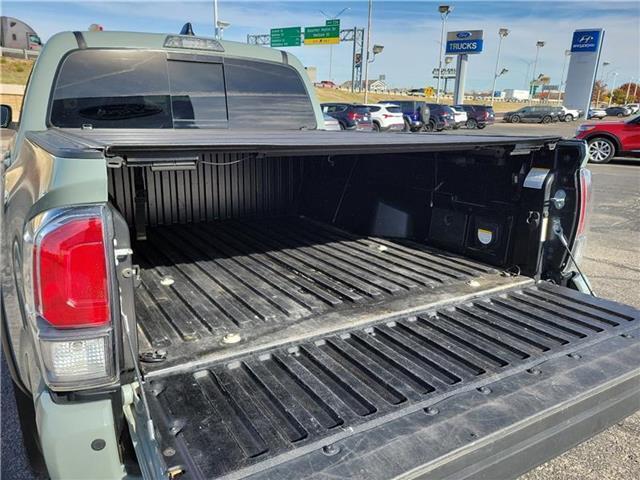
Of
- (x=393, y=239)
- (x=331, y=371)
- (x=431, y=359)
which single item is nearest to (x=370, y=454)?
(x=331, y=371)

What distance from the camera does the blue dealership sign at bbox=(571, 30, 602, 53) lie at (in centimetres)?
3216

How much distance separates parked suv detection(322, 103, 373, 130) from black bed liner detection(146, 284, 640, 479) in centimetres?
1947

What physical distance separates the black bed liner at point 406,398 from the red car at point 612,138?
14.2 meters

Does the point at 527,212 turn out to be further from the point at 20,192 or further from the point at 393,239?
the point at 20,192

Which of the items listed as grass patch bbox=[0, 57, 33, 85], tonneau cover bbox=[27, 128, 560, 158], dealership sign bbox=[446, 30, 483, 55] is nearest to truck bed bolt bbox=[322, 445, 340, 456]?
tonneau cover bbox=[27, 128, 560, 158]

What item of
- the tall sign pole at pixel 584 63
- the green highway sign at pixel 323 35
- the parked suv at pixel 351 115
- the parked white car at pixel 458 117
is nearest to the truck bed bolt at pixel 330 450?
the parked suv at pixel 351 115

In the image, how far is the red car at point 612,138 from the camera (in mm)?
13914

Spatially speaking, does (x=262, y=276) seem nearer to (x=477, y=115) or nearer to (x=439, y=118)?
(x=439, y=118)

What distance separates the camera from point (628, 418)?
2.88 m

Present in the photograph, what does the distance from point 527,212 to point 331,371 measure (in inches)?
59.9

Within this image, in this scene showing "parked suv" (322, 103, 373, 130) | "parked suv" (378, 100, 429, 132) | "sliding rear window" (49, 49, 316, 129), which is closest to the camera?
"sliding rear window" (49, 49, 316, 129)

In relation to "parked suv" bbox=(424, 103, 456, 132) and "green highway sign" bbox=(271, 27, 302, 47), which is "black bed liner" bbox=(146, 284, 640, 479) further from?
"green highway sign" bbox=(271, 27, 302, 47)

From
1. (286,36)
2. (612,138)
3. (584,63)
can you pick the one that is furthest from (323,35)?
(612,138)

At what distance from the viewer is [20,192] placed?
1925mm
